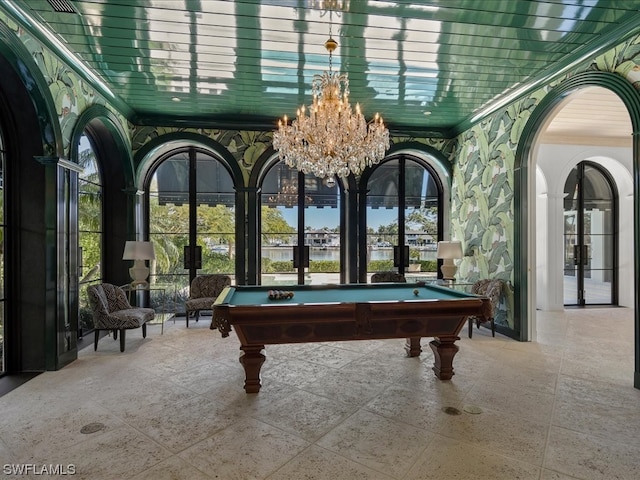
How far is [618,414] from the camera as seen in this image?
2955 mm

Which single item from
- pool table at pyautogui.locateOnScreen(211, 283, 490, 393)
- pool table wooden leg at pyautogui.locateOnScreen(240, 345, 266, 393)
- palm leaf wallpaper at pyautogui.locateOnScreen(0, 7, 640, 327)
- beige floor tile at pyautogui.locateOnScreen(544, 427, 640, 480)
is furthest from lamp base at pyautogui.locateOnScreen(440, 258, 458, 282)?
pool table wooden leg at pyautogui.locateOnScreen(240, 345, 266, 393)

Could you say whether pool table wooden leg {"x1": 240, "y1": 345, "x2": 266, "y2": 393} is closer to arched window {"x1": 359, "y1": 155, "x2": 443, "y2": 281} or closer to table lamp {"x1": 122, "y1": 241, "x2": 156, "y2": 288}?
table lamp {"x1": 122, "y1": 241, "x2": 156, "y2": 288}

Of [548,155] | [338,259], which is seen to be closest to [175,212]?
[338,259]

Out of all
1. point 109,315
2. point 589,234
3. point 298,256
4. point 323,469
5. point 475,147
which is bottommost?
point 323,469

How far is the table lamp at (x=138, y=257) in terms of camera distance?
5.63 meters

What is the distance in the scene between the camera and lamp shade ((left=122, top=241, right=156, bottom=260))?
18.4ft

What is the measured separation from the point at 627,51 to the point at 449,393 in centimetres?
388

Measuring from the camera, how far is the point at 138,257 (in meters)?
5.64

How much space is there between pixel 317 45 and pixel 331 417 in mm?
3750

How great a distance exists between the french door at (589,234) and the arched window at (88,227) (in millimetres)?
9494

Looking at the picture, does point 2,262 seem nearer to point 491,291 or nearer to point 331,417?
point 331,417

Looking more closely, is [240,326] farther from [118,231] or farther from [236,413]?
[118,231]

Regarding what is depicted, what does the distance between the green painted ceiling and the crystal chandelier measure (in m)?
0.54

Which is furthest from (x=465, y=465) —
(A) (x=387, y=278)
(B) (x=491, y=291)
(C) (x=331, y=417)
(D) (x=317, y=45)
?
(D) (x=317, y=45)
